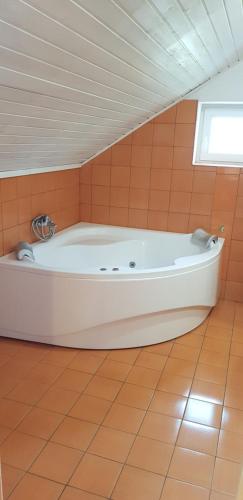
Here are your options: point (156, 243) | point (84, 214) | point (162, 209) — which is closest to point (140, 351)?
point (156, 243)

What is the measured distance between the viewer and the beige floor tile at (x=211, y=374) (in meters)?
2.32

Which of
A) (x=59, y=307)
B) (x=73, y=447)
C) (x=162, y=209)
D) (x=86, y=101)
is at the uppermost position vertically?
(x=86, y=101)

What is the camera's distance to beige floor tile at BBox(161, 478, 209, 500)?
5.07 feet

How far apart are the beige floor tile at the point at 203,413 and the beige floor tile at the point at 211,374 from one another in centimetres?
23

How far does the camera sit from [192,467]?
1.69 metres

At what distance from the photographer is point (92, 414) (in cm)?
199

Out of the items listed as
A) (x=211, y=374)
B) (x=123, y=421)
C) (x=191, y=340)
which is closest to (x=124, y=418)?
(x=123, y=421)

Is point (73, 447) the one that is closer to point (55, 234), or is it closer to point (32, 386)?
point (32, 386)

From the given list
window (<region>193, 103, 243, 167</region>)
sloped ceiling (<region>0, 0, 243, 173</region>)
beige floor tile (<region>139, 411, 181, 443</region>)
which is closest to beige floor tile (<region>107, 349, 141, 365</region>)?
beige floor tile (<region>139, 411, 181, 443</region>)

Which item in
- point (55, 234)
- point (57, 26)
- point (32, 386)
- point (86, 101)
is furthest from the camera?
point (55, 234)

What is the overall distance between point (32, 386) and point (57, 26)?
1817mm

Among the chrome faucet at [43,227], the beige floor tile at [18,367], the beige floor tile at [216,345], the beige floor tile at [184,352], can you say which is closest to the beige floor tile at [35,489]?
the beige floor tile at [18,367]

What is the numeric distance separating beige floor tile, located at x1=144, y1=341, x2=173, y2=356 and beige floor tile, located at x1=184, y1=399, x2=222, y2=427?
19.7 inches

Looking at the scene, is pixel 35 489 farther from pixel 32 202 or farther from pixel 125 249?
pixel 125 249
